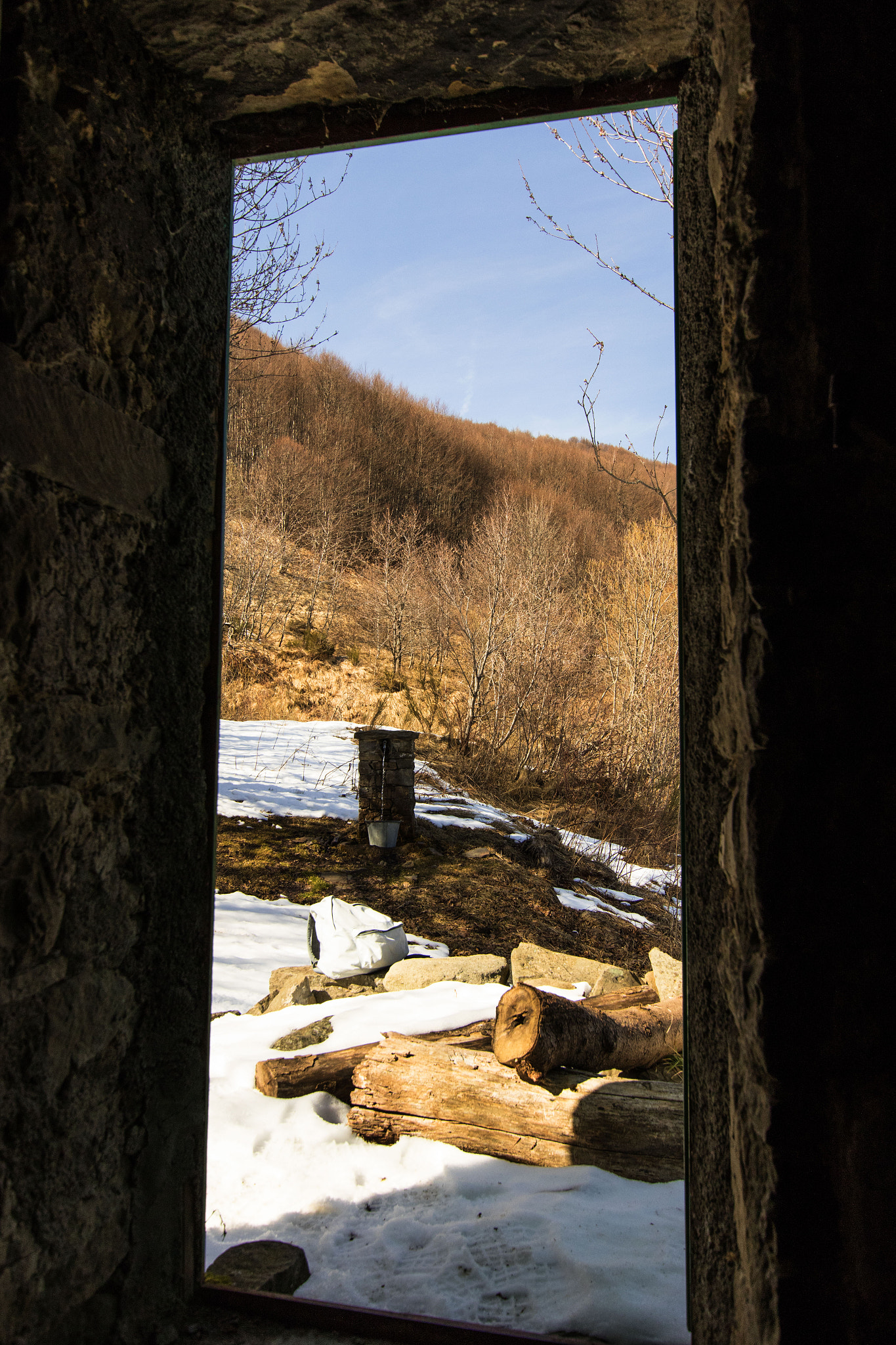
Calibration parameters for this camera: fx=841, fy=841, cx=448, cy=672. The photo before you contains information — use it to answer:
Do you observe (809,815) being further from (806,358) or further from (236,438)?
(236,438)

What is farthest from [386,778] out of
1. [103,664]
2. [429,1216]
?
[103,664]

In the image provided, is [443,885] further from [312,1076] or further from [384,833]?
[312,1076]

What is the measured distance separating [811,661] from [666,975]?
3.08 meters

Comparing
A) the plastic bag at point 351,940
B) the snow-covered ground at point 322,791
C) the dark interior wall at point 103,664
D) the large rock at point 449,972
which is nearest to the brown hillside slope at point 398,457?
the snow-covered ground at point 322,791

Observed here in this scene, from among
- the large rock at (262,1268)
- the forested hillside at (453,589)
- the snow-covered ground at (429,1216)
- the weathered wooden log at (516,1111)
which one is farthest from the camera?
the forested hillside at (453,589)

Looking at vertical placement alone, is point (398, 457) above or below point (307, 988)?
above

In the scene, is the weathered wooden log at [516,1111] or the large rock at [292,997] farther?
the large rock at [292,997]

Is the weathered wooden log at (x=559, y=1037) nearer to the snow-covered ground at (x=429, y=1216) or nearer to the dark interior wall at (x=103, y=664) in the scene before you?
the snow-covered ground at (x=429, y=1216)

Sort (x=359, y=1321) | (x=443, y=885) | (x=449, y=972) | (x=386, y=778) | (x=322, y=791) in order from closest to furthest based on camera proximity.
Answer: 1. (x=359, y=1321)
2. (x=449, y=972)
3. (x=443, y=885)
4. (x=386, y=778)
5. (x=322, y=791)

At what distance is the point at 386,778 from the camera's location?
711 cm

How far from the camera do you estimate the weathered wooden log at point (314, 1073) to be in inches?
111

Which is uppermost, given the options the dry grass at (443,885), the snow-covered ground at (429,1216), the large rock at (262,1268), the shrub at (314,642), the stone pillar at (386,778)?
the shrub at (314,642)

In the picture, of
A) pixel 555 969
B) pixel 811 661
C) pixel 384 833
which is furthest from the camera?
pixel 384 833

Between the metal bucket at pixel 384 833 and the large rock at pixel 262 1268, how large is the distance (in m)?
5.10
